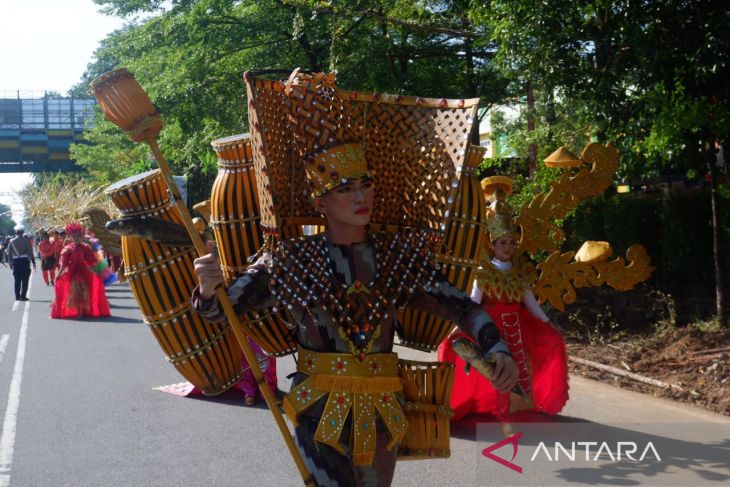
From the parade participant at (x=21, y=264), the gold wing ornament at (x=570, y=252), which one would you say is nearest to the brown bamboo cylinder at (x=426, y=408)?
the gold wing ornament at (x=570, y=252)

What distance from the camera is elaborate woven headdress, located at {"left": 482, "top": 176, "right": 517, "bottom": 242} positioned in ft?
22.4

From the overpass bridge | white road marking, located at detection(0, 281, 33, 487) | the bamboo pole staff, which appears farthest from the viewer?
the overpass bridge

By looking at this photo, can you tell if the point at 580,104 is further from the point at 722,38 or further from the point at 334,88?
the point at 334,88

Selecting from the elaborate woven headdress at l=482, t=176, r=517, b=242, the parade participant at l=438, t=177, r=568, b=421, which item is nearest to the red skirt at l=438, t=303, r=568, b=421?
the parade participant at l=438, t=177, r=568, b=421

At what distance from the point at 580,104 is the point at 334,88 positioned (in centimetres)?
589

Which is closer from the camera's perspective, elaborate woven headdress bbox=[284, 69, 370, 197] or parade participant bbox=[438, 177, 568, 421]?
elaborate woven headdress bbox=[284, 69, 370, 197]

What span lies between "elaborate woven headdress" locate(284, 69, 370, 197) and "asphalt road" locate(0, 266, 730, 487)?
304 cm

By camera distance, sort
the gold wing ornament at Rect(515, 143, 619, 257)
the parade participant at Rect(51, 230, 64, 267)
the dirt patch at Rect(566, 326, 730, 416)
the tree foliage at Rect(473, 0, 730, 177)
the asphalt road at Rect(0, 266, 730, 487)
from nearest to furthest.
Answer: the asphalt road at Rect(0, 266, 730, 487), the gold wing ornament at Rect(515, 143, 619, 257), the tree foliage at Rect(473, 0, 730, 177), the dirt patch at Rect(566, 326, 730, 416), the parade participant at Rect(51, 230, 64, 267)

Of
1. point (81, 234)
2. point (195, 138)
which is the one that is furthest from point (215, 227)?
point (195, 138)

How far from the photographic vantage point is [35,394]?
28.9 feet

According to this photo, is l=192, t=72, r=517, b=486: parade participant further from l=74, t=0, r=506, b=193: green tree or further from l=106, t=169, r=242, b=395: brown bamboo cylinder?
l=74, t=0, r=506, b=193: green tree

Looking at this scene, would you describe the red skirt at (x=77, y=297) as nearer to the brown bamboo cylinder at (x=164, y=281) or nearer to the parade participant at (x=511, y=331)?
the parade participant at (x=511, y=331)

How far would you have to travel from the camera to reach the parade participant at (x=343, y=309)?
3232 millimetres

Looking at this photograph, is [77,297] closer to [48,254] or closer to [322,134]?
[48,254]
